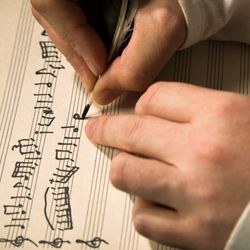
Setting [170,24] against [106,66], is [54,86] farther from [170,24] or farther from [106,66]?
[170,24]

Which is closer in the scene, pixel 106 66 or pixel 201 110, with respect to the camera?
pixel 201 110

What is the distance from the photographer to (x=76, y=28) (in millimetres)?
602

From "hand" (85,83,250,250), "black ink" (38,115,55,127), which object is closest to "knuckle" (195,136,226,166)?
"hand" (85,83,250,250)

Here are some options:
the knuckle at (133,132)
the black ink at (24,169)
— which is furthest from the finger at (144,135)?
the black ink at (24,169)

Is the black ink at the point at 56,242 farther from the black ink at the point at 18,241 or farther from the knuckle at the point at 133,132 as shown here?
the knuckle at the point at 133,132

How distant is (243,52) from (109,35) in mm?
206

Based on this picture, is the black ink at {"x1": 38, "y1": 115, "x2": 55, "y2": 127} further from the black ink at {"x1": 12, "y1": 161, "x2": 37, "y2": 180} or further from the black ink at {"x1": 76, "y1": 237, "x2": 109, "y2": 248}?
the black ink at {"x1": 76, "y1": 237, "x2": 109, "y2": 248}

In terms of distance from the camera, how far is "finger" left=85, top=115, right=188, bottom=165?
49cm

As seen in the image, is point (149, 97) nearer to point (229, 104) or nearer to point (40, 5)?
point (229, 104)

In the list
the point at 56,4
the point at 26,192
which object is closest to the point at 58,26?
the point at 56,4

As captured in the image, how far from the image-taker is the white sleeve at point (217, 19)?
557mm

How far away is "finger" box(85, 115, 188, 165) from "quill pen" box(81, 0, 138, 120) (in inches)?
4.1

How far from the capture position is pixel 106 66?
617mm

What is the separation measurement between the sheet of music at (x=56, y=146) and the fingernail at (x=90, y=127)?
17 millimetres
